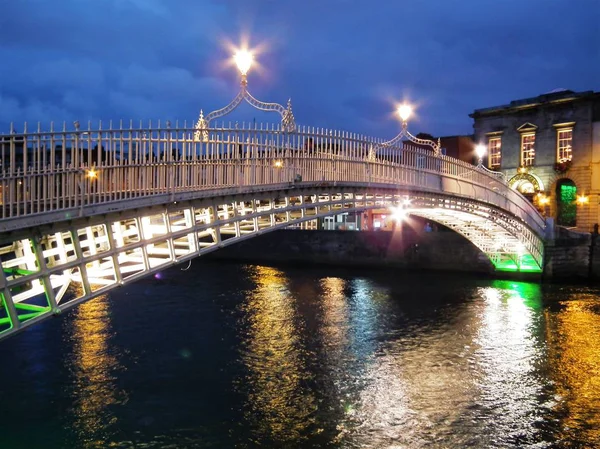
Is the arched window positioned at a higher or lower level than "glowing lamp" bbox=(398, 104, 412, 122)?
lower

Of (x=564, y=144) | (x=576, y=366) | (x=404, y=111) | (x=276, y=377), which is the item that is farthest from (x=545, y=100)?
(x=276, y=377)

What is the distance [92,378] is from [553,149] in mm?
37253

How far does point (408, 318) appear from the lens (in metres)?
22.7

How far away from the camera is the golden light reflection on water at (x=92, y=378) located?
11.2 m

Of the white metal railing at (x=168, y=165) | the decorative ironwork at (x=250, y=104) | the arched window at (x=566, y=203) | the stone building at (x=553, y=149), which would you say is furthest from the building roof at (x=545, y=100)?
the decorative ironwork at (x=250, y=104)

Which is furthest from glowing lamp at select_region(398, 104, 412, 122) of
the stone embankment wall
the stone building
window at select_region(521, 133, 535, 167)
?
window at select_region(521, 133, 535, 167)

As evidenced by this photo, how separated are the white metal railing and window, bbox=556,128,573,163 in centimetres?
2376

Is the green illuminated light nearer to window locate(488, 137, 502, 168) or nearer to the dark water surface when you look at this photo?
the dark water surface

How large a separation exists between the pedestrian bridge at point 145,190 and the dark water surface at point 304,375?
225 cm

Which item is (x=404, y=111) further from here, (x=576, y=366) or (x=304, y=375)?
(x=304, y=375)

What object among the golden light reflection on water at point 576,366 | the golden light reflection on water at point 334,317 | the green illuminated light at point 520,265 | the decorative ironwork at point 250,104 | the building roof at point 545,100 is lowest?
the golden light reflection on water at point 576,366

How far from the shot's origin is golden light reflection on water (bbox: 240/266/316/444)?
11.7 metres

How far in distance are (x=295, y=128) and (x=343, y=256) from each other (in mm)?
25675

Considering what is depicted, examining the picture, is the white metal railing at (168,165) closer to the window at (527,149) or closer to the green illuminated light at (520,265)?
the green illuminated light at (520,265)
